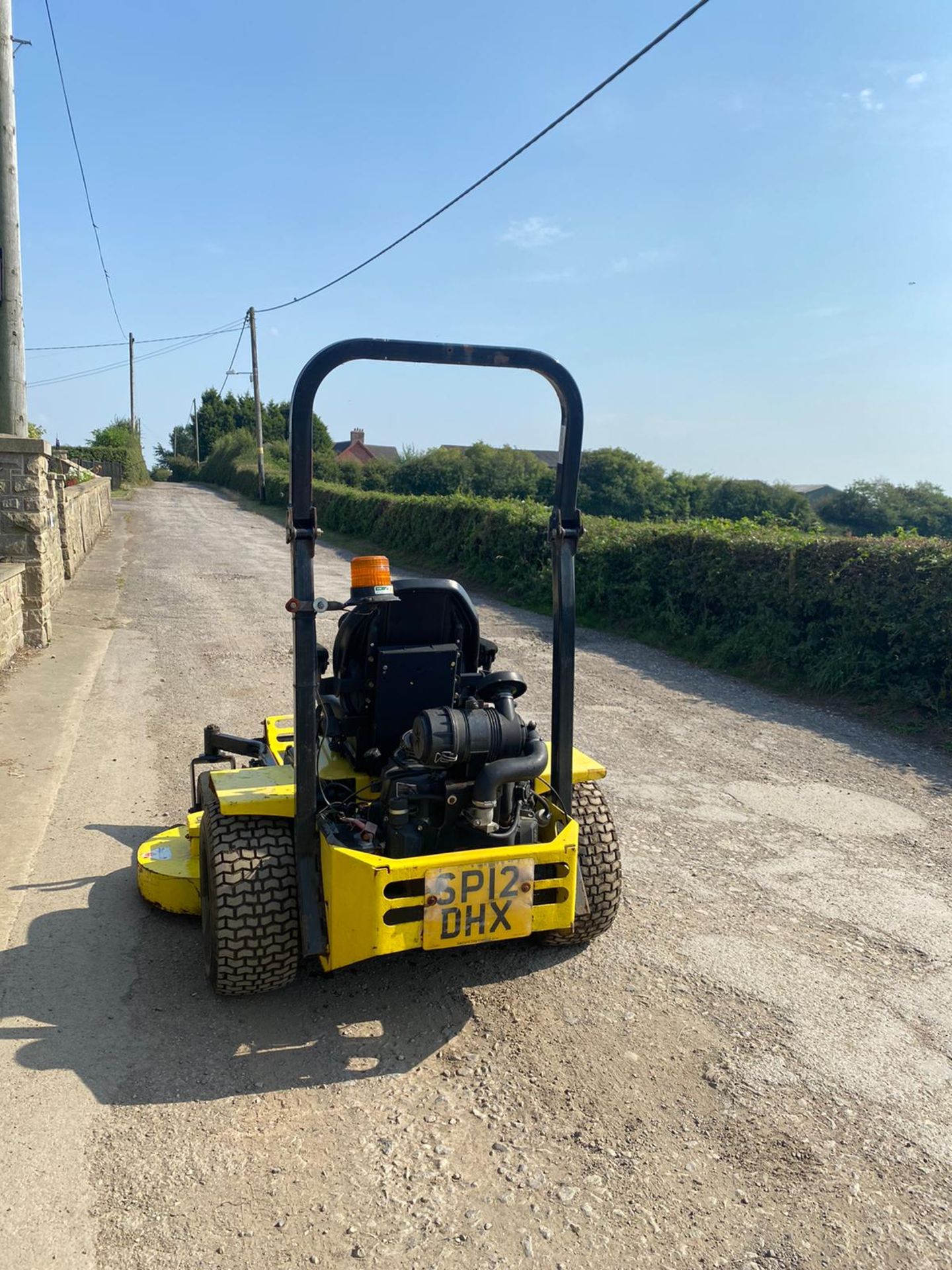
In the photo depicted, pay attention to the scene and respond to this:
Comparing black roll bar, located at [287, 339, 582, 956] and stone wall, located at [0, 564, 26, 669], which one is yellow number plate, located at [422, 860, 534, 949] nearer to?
black roll bar, located at [287, 339, 582, 956]

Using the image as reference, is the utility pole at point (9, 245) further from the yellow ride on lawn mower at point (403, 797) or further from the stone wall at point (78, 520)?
the yellow ride on lawn mower at point (403, 797)

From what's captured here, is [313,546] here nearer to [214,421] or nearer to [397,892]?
[397,892]

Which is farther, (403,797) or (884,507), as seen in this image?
(884,507)

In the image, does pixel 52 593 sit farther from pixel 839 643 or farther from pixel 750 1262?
pixel 750 1262

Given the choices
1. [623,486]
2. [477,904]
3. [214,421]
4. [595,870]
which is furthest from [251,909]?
[214,421]

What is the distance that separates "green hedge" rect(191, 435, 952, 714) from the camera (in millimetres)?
8516

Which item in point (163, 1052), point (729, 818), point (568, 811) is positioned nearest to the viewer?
point (163, 1052)

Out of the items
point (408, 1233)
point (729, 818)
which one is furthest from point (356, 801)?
point (729, 818)

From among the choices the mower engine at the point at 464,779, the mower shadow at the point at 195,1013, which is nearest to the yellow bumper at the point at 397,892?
the mower engine at the point at 464,779

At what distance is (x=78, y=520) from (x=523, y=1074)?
16.0m

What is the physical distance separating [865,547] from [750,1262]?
792 centimetres

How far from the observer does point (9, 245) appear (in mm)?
9648

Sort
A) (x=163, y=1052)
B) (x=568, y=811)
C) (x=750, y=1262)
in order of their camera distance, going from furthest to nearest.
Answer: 1. (x=568, y=811)
2. (x=163, y=1052)
3. (x=750, y=1262)

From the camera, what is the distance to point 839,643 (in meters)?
9.38
